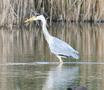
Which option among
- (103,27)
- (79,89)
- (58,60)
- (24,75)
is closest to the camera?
(79,89)

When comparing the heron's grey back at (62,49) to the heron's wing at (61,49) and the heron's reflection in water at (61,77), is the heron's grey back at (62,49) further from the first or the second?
the heron's reflection in water at (61,77)

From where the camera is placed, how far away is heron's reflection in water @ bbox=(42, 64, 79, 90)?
912 cm

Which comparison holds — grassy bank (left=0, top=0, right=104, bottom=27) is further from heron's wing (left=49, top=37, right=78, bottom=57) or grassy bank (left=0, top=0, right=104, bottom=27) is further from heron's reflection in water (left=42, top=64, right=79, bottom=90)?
heron's reflection in water (left=42, top=64, right=79, bottom=90)

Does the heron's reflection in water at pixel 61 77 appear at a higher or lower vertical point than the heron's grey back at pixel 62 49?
lower

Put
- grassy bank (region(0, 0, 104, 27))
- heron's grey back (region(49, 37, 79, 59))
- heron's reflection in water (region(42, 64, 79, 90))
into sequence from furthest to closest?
1. grassy bank (region(0, 0, 104, 27))
2. heron's grey back (region(49, 37, 79, 59))
3. heron's reflection in water (region(42, 64, 79, 90))

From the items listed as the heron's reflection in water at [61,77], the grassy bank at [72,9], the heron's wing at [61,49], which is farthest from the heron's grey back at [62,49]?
the grassy bank at [72,9]

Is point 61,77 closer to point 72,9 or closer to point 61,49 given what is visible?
point 61,49

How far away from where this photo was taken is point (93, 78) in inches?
388

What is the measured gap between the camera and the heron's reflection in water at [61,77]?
359 inches

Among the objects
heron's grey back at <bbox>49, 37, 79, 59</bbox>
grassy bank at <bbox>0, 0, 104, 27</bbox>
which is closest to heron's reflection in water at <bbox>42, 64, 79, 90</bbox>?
heron's grey back at <bbox>49, 37, 79, 59</bbox>

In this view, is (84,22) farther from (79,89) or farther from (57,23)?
(79,89)

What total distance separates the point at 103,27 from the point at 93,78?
13.7m

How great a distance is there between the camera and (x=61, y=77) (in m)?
10.1

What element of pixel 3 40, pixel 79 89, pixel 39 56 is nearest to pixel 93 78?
pixel 79 89
